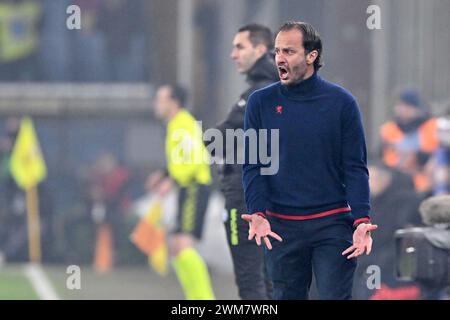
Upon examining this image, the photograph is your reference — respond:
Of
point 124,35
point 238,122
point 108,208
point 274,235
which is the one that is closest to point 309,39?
point 274,235

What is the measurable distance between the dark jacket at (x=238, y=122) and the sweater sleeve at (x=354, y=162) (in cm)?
207

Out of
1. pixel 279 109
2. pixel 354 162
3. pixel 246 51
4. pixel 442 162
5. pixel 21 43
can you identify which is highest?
pixel 246 51

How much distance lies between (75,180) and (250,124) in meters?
12.7

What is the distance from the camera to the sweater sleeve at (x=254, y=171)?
683 centimetres

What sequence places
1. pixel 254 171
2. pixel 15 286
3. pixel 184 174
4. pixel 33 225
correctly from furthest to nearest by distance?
pixel 33 225
pixel 15 286
pixel 184 174
pixel 254 171

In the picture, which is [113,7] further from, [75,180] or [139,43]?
[75,180]

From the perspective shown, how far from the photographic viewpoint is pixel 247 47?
9195 millimetres

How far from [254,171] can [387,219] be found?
5.10 meters

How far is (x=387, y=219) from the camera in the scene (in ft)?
38.9

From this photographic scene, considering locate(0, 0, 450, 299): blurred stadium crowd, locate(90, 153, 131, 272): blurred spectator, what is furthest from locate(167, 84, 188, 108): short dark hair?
locate(90, 153, 131, 272): blurred spectator

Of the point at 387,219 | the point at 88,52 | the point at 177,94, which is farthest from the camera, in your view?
the point at 88,52

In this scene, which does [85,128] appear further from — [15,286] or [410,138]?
[410,138]

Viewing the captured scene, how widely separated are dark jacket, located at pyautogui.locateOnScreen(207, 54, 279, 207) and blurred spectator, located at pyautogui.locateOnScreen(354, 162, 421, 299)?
2.45m

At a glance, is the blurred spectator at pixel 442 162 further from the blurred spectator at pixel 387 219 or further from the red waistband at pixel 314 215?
the red waistband at pixel 314 215
